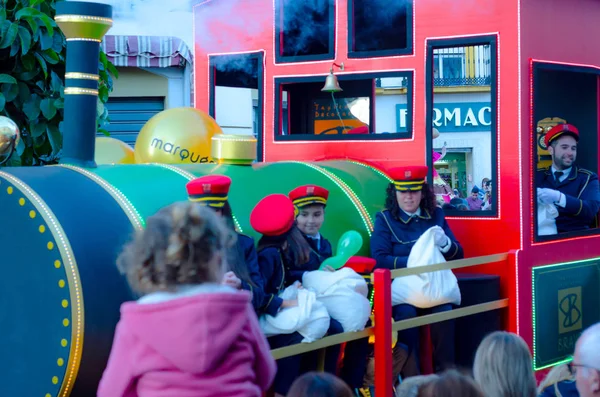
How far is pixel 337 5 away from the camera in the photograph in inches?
243

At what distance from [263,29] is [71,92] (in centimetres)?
206

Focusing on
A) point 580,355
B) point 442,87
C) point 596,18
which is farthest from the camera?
point 442,87

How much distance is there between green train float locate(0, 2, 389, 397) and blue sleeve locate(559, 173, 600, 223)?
2.76 meters

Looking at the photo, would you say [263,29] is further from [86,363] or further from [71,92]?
→ [86,363]

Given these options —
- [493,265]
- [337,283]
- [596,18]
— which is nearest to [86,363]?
[337,283]

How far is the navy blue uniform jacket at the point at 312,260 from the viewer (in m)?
4.57

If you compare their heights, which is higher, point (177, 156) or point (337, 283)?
point (177, 156)

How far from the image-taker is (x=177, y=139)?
555 cm

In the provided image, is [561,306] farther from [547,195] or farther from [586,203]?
[586,203]

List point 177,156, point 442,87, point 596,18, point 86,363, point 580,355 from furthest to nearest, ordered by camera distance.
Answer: point 442,87, point 596,18, point 177,156, point 86,363, point 580,355

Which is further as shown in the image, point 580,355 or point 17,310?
point 17,310

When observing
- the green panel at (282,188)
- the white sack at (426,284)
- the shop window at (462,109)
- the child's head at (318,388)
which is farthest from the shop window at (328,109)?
the shop window at (462,109)

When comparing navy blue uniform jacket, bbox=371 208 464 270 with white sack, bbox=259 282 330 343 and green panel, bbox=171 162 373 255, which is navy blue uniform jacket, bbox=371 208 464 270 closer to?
green panel, bbox=171 162 373 255

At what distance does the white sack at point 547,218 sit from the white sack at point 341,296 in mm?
2064
